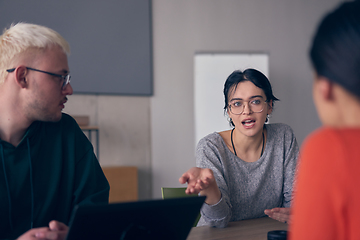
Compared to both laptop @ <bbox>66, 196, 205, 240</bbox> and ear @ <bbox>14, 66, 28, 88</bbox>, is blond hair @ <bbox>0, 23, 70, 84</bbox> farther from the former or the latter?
laptop @ <bbox>66, 196, 205, 240</bbox>

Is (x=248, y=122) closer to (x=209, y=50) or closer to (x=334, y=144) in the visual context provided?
(x=334, y=144)

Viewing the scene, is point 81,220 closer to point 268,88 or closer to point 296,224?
point 296,224

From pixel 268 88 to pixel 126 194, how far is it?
2.31 metres

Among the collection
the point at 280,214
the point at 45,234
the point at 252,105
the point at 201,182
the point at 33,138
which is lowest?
the point at 280,214

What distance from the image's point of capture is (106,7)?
398 centimetres

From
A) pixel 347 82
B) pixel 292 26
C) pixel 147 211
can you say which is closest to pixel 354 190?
pixel 347 82

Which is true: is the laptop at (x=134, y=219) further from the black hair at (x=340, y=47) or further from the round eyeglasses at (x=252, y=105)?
the round eyeglasses at (x=252, y=105)

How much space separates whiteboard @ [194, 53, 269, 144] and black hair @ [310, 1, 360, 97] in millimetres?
3619

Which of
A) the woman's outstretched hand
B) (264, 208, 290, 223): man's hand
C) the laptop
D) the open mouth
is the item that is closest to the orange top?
the laptop

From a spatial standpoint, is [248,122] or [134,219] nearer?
[134,219]

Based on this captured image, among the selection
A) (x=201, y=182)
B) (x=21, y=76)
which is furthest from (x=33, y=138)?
(x=201, y=182)

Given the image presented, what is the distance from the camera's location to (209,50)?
4398 millimetres

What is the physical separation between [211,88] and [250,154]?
2.40 m

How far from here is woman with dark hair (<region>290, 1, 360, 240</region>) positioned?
1.69ft
